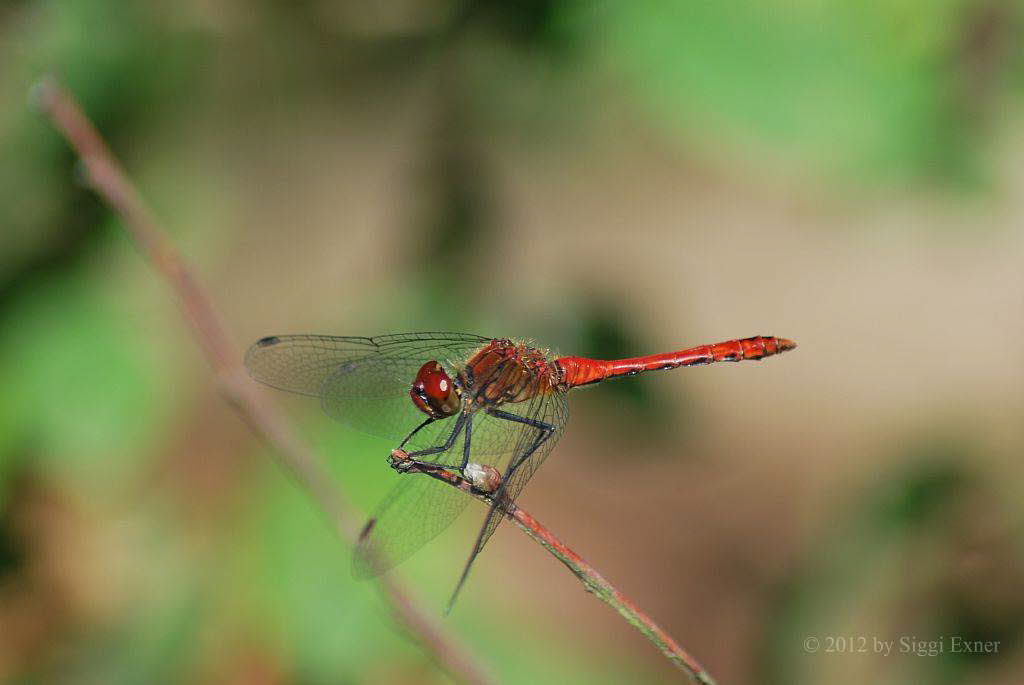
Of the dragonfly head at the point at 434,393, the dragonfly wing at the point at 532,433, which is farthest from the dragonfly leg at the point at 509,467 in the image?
the dragonfly head at the point at 434,393

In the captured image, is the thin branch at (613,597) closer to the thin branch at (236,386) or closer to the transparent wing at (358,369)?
the thin branch at (236,386)

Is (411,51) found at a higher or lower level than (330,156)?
lower

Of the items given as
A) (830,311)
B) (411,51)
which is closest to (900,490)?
(411,51)

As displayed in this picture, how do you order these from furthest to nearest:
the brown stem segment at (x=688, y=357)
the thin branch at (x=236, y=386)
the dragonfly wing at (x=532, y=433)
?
1. the brown stem segment at (x=688, y=357)
2. the dragonfly wing at (x=532, y=433)
3. the thin branch at (x=236, y=386)

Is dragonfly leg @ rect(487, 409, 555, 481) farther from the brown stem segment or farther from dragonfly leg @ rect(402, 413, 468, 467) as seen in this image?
the brown stem segment

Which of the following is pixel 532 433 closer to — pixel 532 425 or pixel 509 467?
pixel 532 425

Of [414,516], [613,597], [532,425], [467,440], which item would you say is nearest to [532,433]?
[532,425]

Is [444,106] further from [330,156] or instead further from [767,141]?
[330,156]
